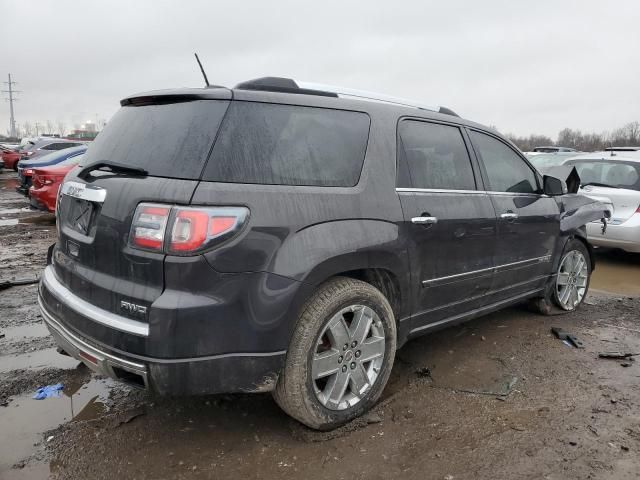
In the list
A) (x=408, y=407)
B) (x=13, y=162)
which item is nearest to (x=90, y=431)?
(x=408, y=407)

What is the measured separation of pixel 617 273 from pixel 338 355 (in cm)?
591

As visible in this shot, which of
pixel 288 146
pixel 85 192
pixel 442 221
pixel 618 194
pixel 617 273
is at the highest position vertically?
pixel 288 146

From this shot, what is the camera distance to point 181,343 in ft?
7.21

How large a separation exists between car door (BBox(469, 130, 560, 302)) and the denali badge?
8.56ft

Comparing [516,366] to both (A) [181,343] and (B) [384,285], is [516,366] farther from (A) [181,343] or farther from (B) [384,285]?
(A) [181,343]

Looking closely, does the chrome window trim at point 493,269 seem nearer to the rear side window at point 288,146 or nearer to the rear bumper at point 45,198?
the rear side window at point 288,146

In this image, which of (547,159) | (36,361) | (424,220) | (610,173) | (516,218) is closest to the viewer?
(424,220)

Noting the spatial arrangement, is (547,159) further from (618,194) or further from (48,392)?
(48,392)

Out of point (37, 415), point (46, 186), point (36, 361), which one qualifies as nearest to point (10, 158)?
point (46, 186)

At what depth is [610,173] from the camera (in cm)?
746

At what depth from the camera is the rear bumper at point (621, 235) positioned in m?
6.85

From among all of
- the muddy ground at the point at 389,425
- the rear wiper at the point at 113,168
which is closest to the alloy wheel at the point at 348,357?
the muddy ground at the point at 389,425

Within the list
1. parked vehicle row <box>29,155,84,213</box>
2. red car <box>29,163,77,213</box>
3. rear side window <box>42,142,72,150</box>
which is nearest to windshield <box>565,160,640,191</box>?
parked vehicle row <box>29,155,84,213</box>

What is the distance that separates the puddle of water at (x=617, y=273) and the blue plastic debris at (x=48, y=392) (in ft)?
19.3
